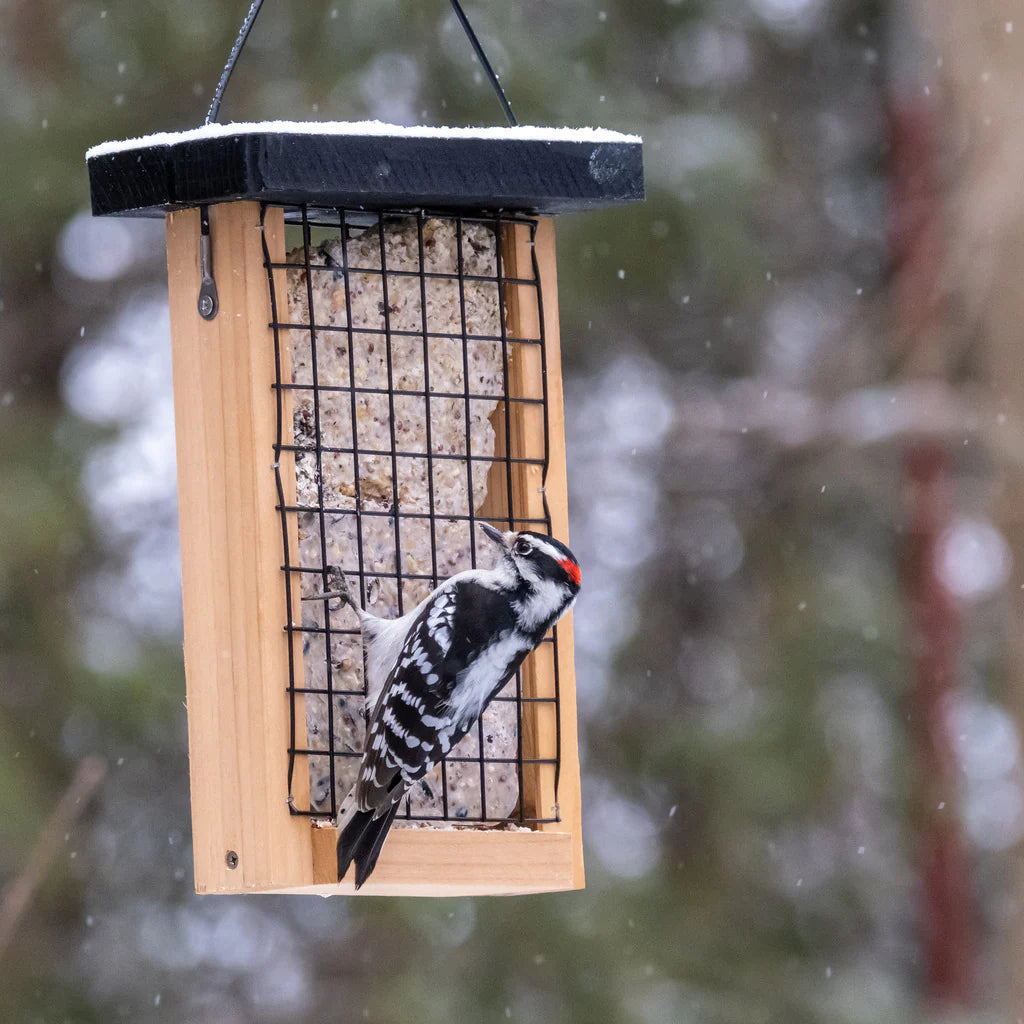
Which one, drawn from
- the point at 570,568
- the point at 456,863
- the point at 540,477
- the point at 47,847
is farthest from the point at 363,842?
the point at 47,847

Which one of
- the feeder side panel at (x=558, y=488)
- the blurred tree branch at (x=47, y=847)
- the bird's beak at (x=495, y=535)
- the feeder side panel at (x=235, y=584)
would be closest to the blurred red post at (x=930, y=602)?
the blurred tree branch at (x=47, y=847)

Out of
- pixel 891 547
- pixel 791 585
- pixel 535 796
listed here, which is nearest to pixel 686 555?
pixel 791 585

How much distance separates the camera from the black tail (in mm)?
4508

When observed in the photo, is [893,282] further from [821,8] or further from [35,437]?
[35,437]

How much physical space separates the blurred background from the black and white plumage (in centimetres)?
523

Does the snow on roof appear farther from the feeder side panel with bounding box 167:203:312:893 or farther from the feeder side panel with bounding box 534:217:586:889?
the feeder side panel with bounding box 534:217:586:889

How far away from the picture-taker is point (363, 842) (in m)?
4.52

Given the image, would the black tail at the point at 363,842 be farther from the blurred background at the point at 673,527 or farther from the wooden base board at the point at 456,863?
the blurred background at the point at 673,527

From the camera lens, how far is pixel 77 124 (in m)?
10.1

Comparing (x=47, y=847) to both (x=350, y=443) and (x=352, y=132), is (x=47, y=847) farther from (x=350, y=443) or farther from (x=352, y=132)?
(x=352, y=132)

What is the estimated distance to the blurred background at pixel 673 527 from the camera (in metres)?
10.1

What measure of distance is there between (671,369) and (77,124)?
3.93 meters

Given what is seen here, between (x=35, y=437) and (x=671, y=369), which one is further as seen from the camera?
(x=671, y=369)

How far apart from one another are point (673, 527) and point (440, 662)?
757cm
